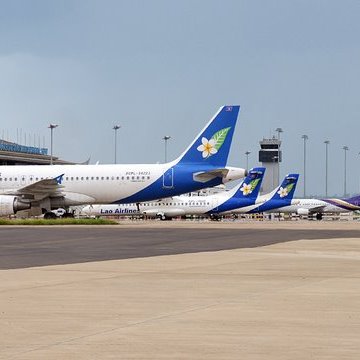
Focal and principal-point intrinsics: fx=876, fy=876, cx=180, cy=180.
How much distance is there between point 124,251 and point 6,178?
42.1 metres

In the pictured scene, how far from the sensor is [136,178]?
6631 centimetres

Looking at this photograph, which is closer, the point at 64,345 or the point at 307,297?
the point at 64,345

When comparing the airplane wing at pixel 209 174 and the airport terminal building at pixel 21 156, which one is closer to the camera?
the airplane wing at pixel 209 174

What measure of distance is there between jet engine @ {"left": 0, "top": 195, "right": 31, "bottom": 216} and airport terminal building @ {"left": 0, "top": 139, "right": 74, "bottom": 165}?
77.4 metres

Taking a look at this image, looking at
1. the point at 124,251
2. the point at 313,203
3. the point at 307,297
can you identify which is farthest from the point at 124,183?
the point at 313,203

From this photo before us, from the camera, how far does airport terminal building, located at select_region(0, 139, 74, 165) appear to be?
14325 cm

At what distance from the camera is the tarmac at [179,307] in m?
9.41

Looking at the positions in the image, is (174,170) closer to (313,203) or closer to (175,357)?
(175,357)

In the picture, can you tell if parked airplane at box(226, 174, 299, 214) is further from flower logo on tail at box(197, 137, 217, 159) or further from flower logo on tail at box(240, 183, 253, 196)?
flower logo on tail at box(197, 137, 217, 159)

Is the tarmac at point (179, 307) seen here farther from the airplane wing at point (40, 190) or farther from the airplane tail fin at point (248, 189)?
the airplane tail fin at point (248, 189)

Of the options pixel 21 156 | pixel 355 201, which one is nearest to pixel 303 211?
pixel 355 201

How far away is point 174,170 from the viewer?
6575 cm

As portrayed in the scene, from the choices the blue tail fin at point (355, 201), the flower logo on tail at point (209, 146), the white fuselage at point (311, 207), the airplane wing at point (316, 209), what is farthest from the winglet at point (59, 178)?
the blue tail fin at point (355, 201)

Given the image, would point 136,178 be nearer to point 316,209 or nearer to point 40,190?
point 40,190
